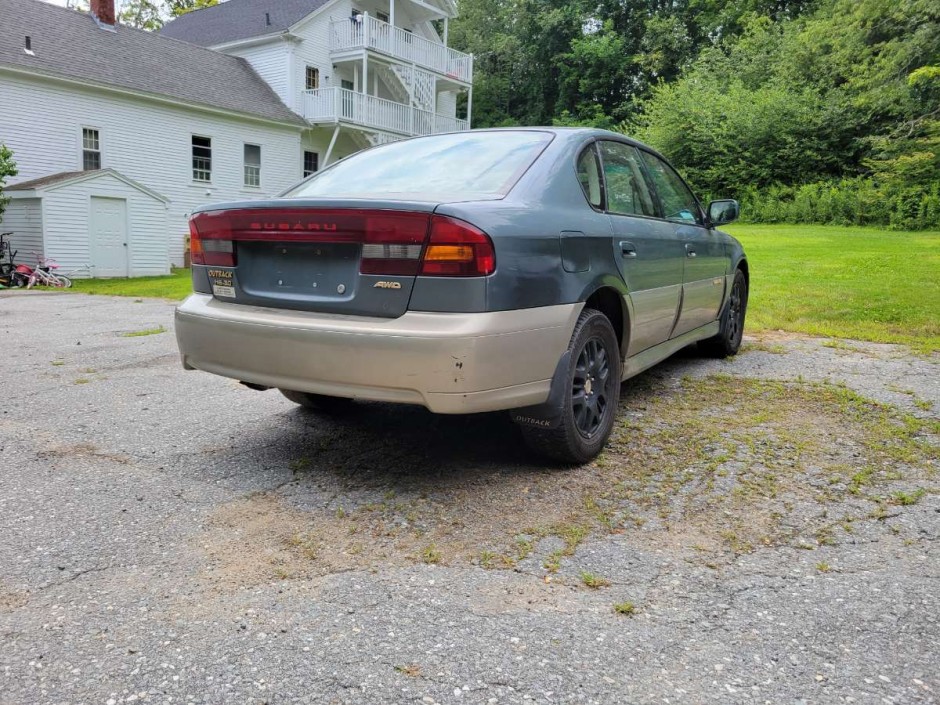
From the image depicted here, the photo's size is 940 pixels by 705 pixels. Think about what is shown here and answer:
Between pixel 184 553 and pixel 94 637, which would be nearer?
pixel 94 637

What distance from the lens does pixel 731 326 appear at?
6.21 meters

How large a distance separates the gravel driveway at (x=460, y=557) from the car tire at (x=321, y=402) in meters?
0.09

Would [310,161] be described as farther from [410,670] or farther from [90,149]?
[410,670]

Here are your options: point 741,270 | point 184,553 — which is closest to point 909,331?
point 741,270

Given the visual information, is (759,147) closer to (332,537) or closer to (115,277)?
(115,277)

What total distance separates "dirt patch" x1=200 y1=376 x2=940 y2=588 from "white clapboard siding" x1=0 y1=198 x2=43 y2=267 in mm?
17001

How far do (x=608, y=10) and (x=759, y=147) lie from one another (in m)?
24.6

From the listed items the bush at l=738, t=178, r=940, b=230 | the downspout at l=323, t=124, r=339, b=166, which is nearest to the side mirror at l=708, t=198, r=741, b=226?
the bush at l=738, t=178, r=940, b=230

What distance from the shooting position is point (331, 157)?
2711 centimetres

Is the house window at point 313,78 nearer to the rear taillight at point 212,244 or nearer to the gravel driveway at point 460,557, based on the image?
the gravel driveway at point 460,557

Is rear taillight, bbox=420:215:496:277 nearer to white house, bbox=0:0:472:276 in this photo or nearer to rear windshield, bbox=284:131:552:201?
rear windshield, bbox=284:131:552:201

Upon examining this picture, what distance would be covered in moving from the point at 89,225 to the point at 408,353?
59.9ft

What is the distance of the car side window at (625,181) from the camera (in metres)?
3.99

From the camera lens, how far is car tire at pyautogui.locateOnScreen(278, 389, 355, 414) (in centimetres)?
420
